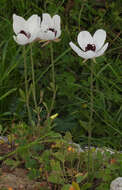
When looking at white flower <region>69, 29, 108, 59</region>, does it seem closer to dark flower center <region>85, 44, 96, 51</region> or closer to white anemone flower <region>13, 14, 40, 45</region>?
dark flower center <region>85, 44, 96, 51</region>

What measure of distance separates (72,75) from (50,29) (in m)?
0.94

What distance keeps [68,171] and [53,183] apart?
13cm

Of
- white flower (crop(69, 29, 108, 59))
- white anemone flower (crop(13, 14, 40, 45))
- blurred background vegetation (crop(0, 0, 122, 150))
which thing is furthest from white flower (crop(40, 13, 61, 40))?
blurred background vegetation (crop(0, 0, 122, 150))

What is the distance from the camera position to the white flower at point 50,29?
208 centimetres

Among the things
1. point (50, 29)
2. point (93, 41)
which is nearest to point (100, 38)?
point (93, 41)

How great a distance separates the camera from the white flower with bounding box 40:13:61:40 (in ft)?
6.82

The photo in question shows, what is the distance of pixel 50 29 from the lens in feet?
7.09

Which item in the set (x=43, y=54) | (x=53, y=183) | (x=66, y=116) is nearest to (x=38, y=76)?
(x=43, y=54)

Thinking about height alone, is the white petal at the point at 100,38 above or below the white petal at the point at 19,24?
below

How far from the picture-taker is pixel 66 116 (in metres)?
2.93

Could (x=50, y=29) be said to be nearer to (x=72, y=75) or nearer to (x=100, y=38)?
(x=100, y=38)

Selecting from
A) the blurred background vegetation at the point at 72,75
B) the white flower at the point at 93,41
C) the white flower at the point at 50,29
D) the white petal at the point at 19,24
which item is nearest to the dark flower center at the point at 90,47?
the white flower at the point at 93,41

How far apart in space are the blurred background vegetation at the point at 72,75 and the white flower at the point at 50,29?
653 mm

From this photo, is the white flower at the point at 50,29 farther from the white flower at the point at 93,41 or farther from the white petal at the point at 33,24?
the white flower at the point at 93,41
